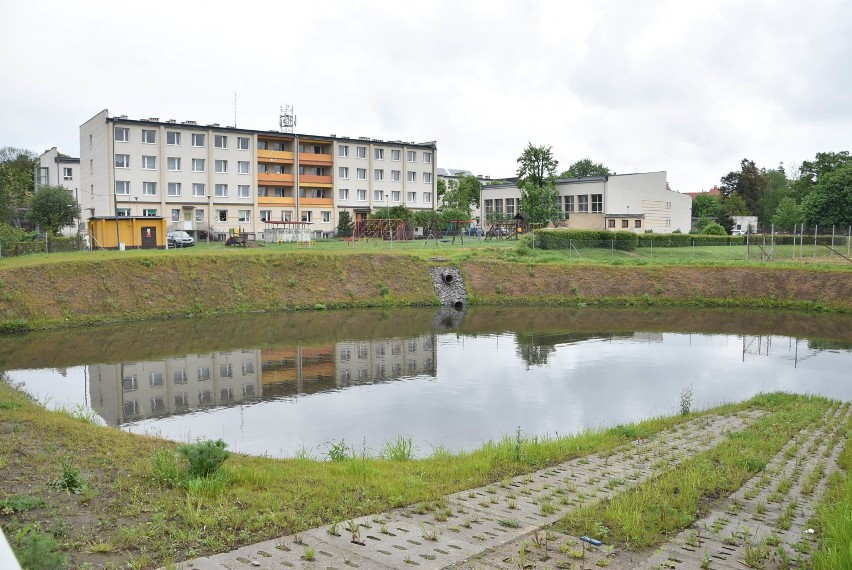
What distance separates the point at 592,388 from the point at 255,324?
19641mm

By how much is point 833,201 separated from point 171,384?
6075 cm

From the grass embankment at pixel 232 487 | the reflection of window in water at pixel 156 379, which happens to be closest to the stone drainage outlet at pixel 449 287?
the reflection of window in water at pixel 156 379

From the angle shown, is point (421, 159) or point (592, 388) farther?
point (421, 159)

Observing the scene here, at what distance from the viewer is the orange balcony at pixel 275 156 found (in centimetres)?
7269

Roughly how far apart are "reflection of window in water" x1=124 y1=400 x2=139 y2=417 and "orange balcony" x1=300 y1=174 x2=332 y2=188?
5856cm

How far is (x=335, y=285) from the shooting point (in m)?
42.8

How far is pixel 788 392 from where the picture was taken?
19.2 m

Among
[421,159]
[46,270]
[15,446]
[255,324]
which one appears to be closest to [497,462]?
[15,446]

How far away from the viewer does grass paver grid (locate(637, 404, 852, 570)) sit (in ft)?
23.6

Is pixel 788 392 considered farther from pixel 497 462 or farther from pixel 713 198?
pixel 713 198

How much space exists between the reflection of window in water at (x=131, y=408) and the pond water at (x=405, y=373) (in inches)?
2.9

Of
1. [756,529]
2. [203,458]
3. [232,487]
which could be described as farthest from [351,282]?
[756,529]

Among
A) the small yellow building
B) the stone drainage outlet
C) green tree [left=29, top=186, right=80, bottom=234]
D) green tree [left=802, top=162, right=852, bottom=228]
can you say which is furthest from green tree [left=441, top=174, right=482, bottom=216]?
the stone drainage outlet

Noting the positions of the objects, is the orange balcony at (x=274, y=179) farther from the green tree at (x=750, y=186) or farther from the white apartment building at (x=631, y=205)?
the green tree at (x=750, y=186)
